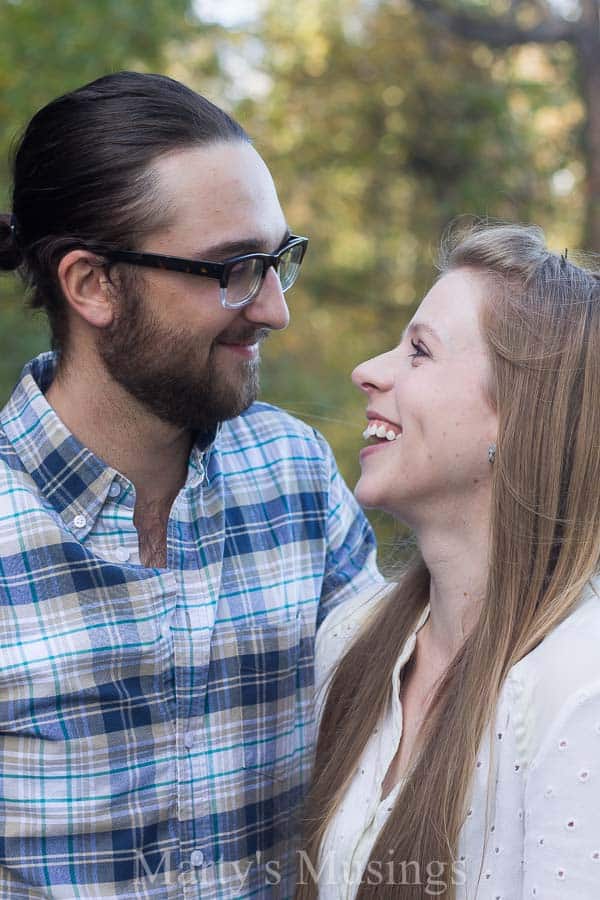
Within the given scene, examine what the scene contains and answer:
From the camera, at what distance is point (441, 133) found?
9742mm

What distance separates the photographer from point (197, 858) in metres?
2.27

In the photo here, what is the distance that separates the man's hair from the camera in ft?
8.13

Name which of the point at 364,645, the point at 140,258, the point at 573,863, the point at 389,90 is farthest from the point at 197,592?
the point at 389,90

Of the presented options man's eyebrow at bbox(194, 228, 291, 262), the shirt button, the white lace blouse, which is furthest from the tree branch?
the shirt button

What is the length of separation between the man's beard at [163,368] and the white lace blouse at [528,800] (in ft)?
2.87

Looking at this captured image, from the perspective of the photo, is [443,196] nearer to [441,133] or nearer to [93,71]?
[441,133]

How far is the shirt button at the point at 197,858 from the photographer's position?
2266 mm

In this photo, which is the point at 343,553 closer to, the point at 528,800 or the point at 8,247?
the point at 528,800

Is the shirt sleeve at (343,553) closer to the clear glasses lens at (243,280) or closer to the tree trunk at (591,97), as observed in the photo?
the clear glasses lens at (243,280)

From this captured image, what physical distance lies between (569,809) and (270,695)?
2.94ft

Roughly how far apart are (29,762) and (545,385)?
132 centimetres

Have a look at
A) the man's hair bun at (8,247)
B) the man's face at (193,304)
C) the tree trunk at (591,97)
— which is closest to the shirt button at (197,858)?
the man's face at (193,304)

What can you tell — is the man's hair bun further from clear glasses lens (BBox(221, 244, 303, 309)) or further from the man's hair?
clear glasses lens (BBox(221, 244, 303, 309))

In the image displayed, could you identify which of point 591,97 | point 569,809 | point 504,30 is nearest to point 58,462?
point 569,809
